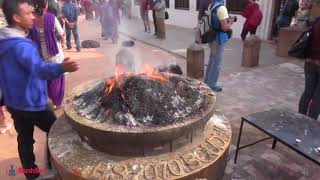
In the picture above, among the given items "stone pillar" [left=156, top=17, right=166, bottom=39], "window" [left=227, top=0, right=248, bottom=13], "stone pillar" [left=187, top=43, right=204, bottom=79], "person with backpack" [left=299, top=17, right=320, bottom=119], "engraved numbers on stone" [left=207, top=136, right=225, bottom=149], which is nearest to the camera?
"engraved numbers on stone" [left=207, top=136, right=225, bottom=149]

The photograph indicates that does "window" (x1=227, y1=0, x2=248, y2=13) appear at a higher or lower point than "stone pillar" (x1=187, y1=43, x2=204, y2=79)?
higher

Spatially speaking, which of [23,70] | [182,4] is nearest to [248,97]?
[23,70]

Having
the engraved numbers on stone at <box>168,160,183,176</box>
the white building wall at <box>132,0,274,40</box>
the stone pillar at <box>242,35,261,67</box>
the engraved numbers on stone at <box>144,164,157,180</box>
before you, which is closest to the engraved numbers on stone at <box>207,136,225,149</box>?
the engraved numbers on stone at <box>168,160,183,176</box>

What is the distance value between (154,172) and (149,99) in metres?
0.74

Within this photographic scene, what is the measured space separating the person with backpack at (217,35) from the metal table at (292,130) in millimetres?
2318

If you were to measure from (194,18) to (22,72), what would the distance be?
13.1m

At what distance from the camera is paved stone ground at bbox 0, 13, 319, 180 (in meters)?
3.63

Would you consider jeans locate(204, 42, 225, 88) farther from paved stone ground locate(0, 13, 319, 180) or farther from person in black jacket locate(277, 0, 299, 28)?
person in black jacket locate(277, 0, 299, 28)

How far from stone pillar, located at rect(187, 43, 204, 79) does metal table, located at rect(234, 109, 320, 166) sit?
11.4ft

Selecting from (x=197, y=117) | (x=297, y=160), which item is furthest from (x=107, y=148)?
(x=297, y=160)

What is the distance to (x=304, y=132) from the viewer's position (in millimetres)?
3199

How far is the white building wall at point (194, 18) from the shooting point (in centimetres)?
1080

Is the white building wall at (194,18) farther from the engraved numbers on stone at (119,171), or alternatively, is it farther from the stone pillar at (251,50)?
the engraved numbers on stone at (119,171)

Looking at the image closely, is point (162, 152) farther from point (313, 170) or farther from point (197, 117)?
point (313, 170)
